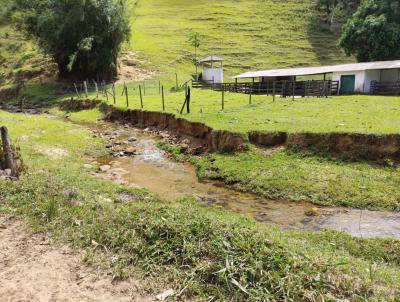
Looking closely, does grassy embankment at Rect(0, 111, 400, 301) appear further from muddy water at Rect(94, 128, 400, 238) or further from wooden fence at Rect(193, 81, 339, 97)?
wooden fence at Rect(193, 81, 339, 97)

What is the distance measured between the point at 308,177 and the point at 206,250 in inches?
299

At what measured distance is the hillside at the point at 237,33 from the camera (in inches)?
2146

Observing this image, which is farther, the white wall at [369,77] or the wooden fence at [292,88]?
the white wall at [369,77]

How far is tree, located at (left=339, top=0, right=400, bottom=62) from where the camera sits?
139 ft

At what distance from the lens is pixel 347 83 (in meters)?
34.8

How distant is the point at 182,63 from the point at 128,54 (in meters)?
7.44

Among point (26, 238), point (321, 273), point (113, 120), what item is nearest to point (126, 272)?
point (26, 238)

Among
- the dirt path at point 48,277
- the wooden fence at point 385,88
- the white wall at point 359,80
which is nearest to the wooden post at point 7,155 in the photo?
the dirt path at point 48,277

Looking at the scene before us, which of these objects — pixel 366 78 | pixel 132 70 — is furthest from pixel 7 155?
pixel 132 70

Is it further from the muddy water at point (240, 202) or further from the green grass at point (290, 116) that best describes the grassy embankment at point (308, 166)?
the muddy water at point (240, 202)

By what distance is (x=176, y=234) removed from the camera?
6305 millimetres

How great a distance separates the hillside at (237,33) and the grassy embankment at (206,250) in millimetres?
40678

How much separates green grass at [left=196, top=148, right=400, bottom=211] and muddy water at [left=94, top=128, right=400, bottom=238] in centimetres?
40

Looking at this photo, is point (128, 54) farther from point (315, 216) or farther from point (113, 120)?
point (315, 216)
